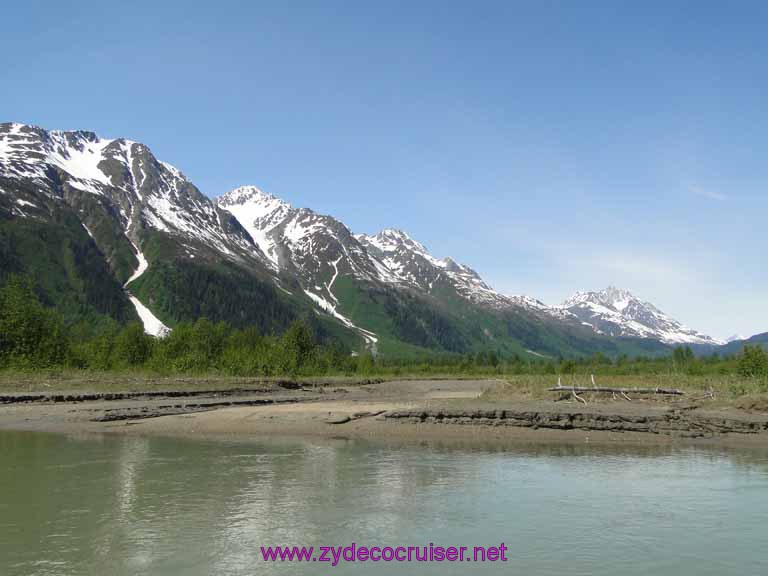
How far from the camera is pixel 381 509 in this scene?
22.2m

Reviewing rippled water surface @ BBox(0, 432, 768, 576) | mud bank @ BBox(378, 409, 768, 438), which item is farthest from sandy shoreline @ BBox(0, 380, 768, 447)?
rippled water surface @ BBox(0, 432, 768, 576)

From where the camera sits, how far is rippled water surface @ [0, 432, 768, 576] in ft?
55.3

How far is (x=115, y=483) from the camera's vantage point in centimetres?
2588

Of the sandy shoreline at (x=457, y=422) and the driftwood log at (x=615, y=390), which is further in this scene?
the driftwood log at (x=615, y=390)

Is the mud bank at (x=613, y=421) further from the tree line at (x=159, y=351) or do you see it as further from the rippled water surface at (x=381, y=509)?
the tree line at (x=159, y=351)

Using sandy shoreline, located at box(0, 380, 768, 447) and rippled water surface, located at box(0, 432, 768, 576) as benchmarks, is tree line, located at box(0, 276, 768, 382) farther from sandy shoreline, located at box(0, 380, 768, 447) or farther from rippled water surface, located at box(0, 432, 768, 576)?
rippled water surface, located at box(0, 432, 768, 576)

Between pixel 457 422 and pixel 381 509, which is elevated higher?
pixel 457 422

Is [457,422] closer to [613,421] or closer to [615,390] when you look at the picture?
[613,421]

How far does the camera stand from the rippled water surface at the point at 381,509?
663 inches

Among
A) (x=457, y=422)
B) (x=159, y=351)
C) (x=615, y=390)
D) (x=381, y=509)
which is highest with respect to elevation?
(x=159, y=351)

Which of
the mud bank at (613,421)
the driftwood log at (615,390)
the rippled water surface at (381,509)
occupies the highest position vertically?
the driftwood log at (615,390)

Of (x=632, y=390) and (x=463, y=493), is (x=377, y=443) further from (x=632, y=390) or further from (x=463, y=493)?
(x=632, y=390)

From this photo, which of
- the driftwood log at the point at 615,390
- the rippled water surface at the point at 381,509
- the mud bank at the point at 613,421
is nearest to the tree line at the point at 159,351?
the driftwood log at the point at 615,390

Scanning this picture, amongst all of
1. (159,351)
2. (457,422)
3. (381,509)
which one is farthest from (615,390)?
(159,351)
